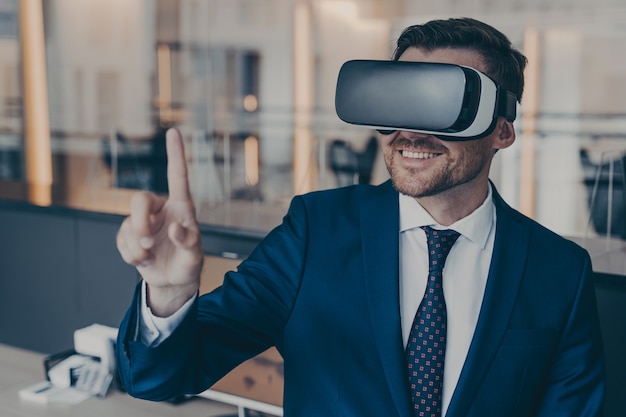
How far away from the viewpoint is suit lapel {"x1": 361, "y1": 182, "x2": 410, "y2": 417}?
4.12 feet

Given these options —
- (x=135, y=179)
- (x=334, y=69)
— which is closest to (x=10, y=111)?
(x=135, y=179)

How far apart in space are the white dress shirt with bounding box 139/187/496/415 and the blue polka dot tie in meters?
0.02

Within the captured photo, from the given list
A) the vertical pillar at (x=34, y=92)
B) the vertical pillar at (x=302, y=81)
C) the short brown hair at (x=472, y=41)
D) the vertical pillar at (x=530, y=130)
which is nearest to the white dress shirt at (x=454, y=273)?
the short brown hair at (x=472, y=41)

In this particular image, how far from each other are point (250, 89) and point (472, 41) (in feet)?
24.8

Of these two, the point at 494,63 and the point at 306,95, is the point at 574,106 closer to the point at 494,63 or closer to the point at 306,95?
the point at 306,95

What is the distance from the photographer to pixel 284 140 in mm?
8484

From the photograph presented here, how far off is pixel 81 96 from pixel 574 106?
482 centimetres

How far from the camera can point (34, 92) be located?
7410mm

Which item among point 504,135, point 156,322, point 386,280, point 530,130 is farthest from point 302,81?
point 156,322

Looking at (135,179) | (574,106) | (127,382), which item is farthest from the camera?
(574,106)

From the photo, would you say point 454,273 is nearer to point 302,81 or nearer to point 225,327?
point 225,327

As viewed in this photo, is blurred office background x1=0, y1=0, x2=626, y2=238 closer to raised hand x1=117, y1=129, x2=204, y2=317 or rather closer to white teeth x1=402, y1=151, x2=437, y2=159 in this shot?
white teeth x1=402, y1=151, x2=437, y2=159

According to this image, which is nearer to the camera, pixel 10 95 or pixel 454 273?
pixel 454 273

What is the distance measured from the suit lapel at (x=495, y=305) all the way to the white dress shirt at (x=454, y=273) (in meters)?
0.03
